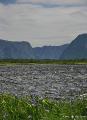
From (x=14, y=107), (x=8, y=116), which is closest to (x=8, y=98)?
(x=14, y=107)

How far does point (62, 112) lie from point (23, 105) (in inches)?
49.2

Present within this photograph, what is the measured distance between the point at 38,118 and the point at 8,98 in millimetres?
3350

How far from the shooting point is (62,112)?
12.1 metres

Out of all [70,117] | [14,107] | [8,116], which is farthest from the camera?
[14,107]

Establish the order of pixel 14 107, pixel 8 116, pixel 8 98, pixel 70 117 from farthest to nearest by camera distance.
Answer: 1. pixel 8 98
2. pixel 14 107
3. pixel 8 116
4. pixel 70 117

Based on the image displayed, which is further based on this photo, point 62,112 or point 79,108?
point 79,108

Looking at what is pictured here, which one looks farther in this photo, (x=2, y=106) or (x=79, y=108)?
(x=79, y=108)

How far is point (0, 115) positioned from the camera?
1209 centimetres

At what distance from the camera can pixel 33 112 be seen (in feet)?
38.1

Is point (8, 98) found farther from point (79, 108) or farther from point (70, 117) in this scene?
point (70, 117)

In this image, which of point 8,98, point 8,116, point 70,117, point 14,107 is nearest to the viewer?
point 70,117

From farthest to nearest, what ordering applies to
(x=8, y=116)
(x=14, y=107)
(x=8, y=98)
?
1. (x=8, y=98)
2. (x=14, y=107)
3. (x=8, y=116)

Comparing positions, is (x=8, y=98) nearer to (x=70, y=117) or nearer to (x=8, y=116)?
(x=8, y=116)

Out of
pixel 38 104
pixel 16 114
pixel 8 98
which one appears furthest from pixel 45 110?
pixel 8 98
